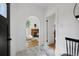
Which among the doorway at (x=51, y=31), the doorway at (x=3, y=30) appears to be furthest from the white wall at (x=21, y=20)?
the doorway at (x=3, y=30)

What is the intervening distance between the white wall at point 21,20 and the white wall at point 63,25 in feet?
0.60

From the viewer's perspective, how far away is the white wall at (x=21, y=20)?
4.95 ft

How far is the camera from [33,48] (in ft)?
5.24

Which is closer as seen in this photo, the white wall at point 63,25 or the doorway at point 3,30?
the doorway at point 3,30

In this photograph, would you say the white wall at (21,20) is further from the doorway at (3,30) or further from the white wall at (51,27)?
the doorway at (3,30)

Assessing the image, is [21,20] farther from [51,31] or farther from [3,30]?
[3,30]

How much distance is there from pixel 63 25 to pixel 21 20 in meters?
0.64

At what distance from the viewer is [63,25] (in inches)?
65.2

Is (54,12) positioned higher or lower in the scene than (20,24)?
higher

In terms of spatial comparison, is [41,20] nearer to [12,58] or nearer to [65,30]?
[65,30]

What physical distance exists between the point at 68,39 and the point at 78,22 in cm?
28

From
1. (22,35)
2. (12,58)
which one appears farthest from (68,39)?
(12,58)

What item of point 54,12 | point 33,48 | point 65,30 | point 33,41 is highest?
point 54,12

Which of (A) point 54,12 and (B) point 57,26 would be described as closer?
(A) point 54,12
